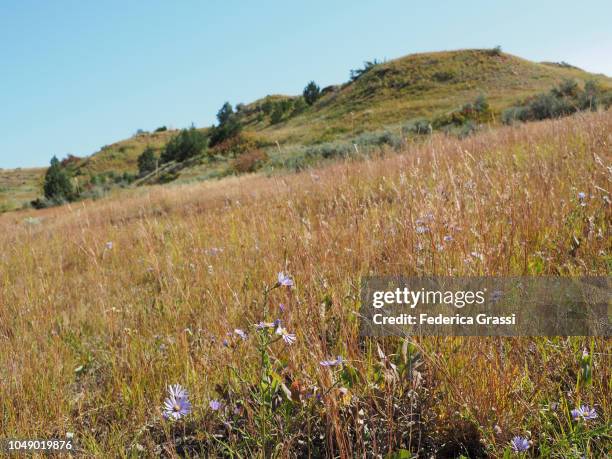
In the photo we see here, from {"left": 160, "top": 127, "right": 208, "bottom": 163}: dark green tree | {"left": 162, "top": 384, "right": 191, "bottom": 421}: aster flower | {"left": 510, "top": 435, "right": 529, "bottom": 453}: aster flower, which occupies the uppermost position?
{"left": 160, "top": 127, "right": 208, "bottom": 163}: dark green tree

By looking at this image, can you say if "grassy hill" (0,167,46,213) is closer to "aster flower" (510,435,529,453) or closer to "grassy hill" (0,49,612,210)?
"grassy hill" (0,49,612,210)

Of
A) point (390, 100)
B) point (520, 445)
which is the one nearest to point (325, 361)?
point (520, 445)

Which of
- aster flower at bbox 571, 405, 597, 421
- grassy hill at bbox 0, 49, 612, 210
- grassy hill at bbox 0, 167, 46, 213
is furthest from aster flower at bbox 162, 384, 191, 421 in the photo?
grassy hill at bbox 0, 167, 46, 213

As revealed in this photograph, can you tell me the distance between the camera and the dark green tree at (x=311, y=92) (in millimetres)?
50419

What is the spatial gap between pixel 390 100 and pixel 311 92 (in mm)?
17486

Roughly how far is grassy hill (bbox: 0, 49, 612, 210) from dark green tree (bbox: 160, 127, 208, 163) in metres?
5.75

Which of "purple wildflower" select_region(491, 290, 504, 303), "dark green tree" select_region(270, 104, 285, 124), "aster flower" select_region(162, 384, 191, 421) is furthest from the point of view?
"dark green tree" select_region(270, 104, 285, 124)

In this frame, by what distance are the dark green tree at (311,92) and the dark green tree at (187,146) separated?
666 inches

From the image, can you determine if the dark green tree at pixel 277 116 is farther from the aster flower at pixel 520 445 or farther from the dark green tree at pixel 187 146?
the aster flower at pixel 520 445

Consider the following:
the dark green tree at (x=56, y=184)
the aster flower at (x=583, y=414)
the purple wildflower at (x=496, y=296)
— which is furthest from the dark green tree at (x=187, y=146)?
the aster flower at (x=583, y=414)

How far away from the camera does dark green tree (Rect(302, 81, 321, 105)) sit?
165 ft

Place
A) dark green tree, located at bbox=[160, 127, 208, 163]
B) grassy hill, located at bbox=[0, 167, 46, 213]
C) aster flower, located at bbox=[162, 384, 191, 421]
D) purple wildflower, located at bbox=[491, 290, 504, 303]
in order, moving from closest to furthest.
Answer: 1. aster flower, located at bbox=[162, 384, 191, 421]
2. purple wildflower, located at bbox=[491, 290, 504, 303]
3. grassy hill, located at bbox=[0, 167, 46, 213]
4. dark green tree, located at bbox=[160, 127, 208, 163]

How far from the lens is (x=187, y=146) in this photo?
123 ft

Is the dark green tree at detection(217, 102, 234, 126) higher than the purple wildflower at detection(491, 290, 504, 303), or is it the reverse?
the dark green tree at detection(217, 102, 234, 126)
